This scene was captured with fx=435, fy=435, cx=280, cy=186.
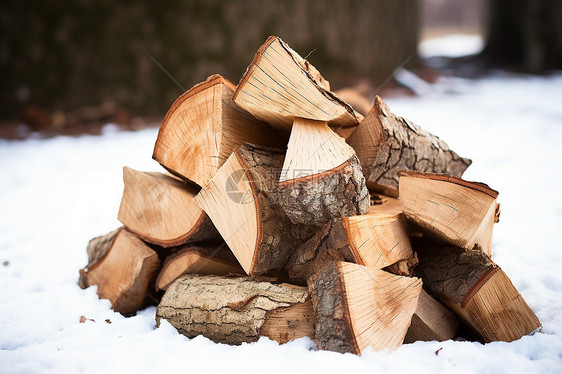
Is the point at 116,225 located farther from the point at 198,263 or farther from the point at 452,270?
the point at 452,270

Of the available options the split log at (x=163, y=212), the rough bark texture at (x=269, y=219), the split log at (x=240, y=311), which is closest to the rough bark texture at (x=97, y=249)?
the split log at (x=163, y=212)

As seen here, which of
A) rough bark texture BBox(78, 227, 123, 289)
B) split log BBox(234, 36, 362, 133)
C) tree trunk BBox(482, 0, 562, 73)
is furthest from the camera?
tree trunk BBox(482, 0, 562, 73)

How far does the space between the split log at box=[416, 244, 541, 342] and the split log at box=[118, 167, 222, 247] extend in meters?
0.87

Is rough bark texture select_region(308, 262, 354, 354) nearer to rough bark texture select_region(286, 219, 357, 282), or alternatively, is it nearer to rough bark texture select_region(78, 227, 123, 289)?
rough bark texture select_region(286, 219, 357, 282)

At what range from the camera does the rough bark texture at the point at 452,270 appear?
1.42m

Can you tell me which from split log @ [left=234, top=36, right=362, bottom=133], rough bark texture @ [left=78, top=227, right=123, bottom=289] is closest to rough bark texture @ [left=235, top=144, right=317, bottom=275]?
split log @ [left=234, top=36, right=362, bottom=133]

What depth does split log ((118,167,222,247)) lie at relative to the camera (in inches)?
62.6

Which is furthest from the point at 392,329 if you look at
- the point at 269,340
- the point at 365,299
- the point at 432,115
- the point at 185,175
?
the point at 432,115

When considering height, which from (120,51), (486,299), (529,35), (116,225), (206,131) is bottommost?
(116,225)

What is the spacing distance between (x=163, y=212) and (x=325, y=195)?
2.22 feet

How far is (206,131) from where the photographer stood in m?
1.53

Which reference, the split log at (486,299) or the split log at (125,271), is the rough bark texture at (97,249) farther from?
the split log at (486,299)

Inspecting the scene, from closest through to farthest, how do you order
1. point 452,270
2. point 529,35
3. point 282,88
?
point 282,88 < point 452,270 < point 529,35

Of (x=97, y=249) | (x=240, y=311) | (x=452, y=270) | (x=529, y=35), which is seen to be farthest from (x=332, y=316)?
(x=529, y=35)
